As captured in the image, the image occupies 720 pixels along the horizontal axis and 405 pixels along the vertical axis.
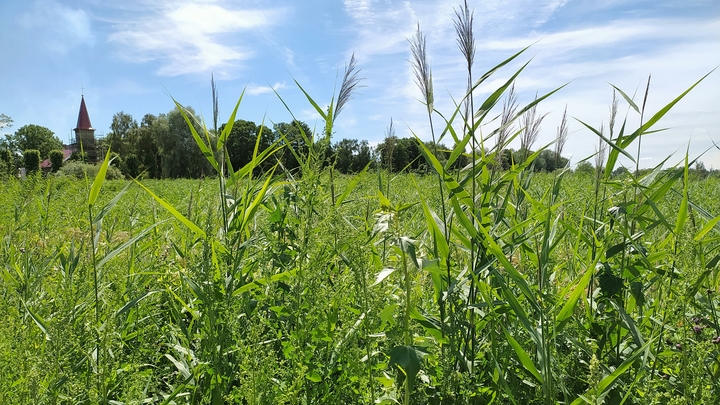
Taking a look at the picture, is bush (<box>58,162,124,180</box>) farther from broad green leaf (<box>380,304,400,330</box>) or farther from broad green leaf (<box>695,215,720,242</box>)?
broad green leaf (<box>695,215,720,242</box>)

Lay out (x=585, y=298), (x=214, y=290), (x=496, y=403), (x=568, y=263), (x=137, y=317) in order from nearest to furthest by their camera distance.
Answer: (x=496, y=403)
(x=214, y=290)
(x=585, y=298)
(x=137, y=317)
(x=568, y=263)

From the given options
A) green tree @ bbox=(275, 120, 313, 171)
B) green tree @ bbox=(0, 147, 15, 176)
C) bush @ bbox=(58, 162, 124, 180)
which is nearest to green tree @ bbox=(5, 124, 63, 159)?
green tree @ bbox=(0, 147, 15, 176)

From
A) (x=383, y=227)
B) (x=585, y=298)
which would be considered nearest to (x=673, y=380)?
(x=585, y=298)

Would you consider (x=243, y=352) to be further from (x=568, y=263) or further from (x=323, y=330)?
(x=568, y=263)

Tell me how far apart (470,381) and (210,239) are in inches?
44.7

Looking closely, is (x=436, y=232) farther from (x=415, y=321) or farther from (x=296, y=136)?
(x=296, y=136)

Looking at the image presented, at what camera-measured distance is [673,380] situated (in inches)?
64.8

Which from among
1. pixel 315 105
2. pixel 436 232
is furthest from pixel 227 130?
pixel 436 232

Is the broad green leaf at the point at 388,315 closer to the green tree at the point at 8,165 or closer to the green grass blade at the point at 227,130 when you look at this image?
the green grass blade at the point at 227,130

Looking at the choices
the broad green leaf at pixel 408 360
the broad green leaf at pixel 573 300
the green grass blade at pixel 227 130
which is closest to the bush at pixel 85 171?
the green grass blade at pixel 227 130

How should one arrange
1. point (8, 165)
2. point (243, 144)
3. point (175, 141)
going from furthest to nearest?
point (175, 141), point (8, 165), point (243, 144)


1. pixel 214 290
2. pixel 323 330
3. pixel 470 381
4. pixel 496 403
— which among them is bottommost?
pixel 496 403

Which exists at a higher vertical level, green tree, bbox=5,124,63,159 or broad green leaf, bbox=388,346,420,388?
green tree, bbox=5,124,63,159

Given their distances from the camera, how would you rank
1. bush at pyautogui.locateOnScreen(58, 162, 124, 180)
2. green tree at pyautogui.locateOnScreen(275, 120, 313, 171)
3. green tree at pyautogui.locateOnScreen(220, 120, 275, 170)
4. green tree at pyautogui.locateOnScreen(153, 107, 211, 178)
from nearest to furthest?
green tree at pyautogui.locateOnScreen(275, 120, 313, 171)
bush at pyautogui.locateOnScreen(58, 162, 124, 180)
green tree at pyautogui.locateOnScreen(220, 120, 275, 170)
green tree at pyautogui.locateOnScreen(153, 107, 211, 178)
